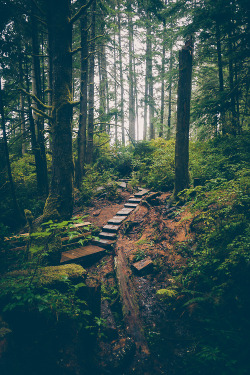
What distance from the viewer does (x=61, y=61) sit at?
5.11 meters

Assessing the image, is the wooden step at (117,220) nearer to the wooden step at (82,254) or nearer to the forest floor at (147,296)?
the forest floor at (147,296)

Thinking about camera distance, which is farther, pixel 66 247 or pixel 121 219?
pixel 121 219

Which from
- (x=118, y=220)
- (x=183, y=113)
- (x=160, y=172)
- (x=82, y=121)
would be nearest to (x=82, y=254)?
(x=118, y=220)

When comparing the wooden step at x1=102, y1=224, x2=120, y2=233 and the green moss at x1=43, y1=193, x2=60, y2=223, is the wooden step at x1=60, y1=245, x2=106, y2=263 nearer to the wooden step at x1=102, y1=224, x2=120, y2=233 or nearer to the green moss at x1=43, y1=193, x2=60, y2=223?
the wooden step at x1=102, y1=224, x2=120, y2=233

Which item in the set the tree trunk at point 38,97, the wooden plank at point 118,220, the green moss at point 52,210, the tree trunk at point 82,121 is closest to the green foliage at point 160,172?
the wooden plank at point 118,220

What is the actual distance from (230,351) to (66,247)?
4716 millimetres

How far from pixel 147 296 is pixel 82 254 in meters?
2.32

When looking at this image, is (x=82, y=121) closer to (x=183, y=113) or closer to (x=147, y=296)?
(x=183, y=113)

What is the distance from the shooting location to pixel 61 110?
5270 mm

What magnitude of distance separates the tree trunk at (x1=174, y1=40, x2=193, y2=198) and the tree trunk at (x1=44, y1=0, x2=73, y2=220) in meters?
3.82

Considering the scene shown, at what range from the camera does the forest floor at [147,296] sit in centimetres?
244

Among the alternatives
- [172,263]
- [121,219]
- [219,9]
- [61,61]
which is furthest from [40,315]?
[219,9]

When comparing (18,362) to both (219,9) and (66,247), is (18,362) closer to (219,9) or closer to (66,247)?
(66,247)

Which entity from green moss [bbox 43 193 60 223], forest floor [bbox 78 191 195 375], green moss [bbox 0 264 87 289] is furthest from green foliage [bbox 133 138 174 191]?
green moss [bbox 0 264 87 289]
